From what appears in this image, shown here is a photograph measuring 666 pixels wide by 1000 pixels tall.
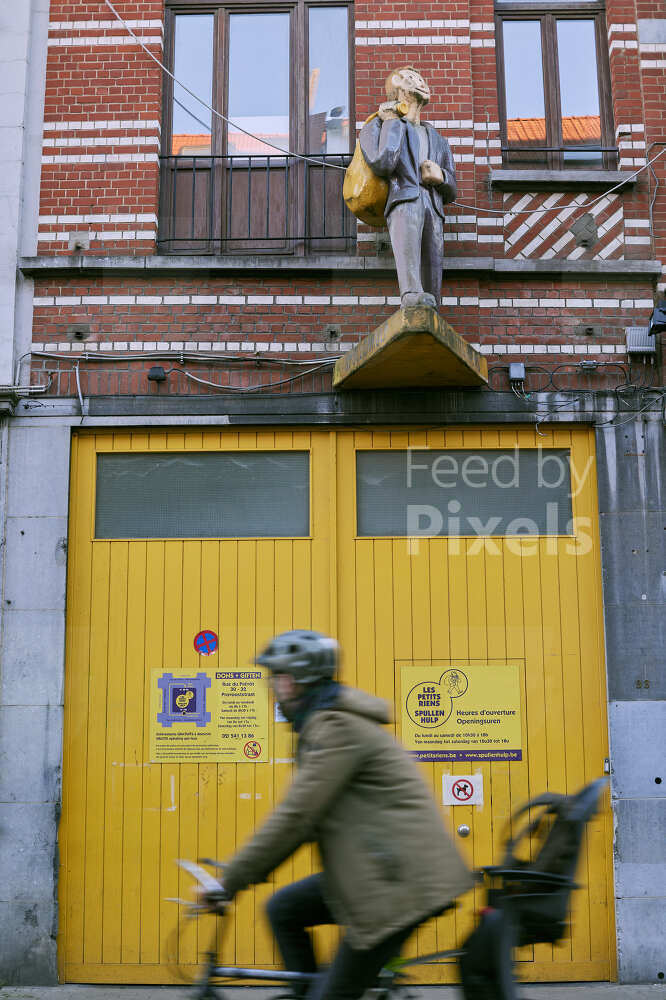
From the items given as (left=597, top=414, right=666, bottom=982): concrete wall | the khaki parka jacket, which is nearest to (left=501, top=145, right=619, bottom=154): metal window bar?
(left=597, top=414, right=666, bottom=982): concrete wall

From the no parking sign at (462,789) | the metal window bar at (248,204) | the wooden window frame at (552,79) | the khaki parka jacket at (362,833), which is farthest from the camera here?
the wooden window frame at (552,79)

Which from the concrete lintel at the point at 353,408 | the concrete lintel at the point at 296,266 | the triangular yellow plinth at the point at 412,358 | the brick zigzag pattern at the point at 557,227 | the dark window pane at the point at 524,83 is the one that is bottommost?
the concrete lintel at the point at 353,408

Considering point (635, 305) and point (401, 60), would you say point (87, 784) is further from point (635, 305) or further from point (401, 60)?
point (401, 60)

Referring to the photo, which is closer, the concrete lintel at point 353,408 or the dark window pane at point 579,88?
the concrete lintel at point 353,408

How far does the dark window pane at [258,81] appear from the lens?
782cm

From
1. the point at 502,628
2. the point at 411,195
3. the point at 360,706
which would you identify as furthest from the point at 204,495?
the point at 360,706

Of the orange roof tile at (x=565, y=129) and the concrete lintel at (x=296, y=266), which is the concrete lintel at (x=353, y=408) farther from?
the orange roof tile at (x=565, y=129)

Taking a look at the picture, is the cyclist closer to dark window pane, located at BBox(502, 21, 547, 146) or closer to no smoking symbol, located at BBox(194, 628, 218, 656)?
no smoking symbol, located at BBox(194, 628, 218, 656)

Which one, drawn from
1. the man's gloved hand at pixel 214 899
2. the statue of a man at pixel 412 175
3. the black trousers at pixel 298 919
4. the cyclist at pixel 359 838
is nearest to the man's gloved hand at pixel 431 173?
the statue of a man at pixel 412 175

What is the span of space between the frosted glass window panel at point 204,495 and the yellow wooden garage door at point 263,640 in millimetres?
86

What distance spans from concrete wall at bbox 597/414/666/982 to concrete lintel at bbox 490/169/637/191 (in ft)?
6.03

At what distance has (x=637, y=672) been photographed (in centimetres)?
684

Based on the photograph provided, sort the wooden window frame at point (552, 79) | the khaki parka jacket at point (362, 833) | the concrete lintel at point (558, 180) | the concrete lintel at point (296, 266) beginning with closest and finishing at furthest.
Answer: the khaki parka jacket at point (362, 833), the concrete lintel at point (296, 266), the concrete lintel at point (558, 180), the wooden window frame at point (552, 79)

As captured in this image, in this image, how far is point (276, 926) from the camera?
378cm
